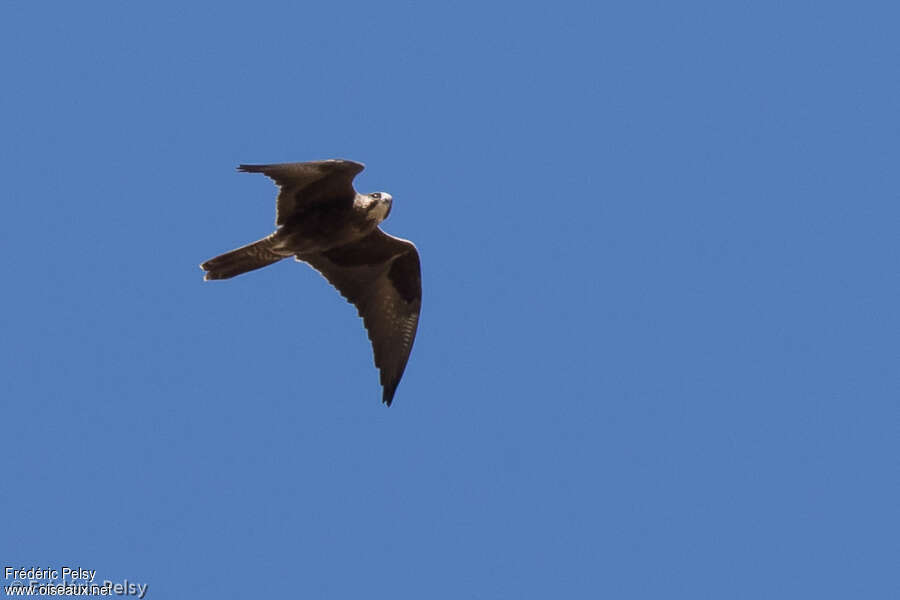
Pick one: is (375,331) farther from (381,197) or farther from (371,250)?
(381,197)

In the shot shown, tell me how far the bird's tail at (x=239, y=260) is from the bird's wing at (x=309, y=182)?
32cm

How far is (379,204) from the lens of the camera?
610 inches

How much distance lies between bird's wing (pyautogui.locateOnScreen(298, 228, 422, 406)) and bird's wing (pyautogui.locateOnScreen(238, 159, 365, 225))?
1.24m

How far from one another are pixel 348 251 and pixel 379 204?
1.31 meters

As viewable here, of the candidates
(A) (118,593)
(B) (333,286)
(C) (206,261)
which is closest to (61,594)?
(A) (118,593)

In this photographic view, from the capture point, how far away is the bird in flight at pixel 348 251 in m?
15.2

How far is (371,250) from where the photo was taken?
16.7m

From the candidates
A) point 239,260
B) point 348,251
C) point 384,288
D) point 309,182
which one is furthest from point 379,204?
point 384,288

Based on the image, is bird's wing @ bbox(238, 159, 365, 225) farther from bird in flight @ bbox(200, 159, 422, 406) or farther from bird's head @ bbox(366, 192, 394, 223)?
bird's head @ bbox(366, 192, 394, 223)

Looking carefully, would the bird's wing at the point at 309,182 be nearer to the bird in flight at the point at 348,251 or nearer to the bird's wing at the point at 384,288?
the bird in flight at the point at 348,251

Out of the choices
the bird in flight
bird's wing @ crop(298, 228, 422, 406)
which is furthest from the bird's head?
bird's wing @ crop(298, 228, 422, 406)

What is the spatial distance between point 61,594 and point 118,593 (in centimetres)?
57

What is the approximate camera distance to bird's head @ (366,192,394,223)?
15484 millimetres

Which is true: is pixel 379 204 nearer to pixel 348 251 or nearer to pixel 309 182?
pixel 309 182
